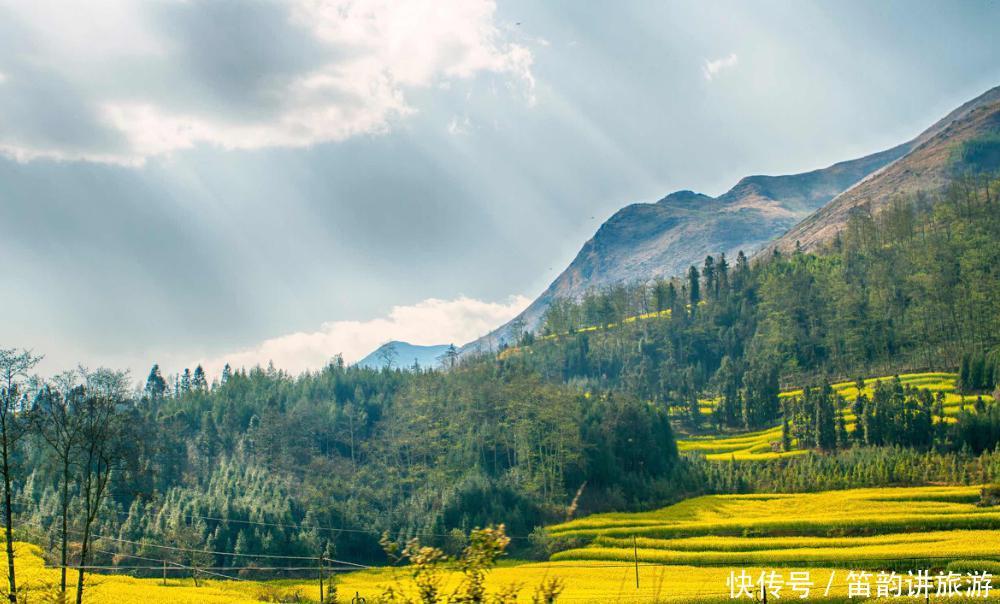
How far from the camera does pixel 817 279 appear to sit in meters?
134

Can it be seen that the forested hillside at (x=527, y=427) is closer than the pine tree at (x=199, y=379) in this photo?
Yes

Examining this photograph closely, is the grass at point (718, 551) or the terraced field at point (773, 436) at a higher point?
the terraced field at point (773, 436)

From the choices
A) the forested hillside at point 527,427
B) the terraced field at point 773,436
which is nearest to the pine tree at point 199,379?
the forested hillside at point 527,427

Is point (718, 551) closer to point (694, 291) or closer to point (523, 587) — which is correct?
point (523, 587)

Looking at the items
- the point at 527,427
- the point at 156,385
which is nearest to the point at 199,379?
the point at 156,385

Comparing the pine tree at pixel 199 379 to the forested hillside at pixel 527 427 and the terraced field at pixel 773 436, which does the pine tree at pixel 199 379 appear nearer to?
the forested hillside at pixel 527 427

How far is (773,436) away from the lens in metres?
95.2

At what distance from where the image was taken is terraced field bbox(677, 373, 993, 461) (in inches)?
3342

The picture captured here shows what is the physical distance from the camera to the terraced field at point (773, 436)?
84.9 metres

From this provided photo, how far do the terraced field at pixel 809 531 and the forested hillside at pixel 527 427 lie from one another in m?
4.97

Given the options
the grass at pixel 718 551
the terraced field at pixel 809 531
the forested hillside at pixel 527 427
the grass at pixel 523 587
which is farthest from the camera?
the forested hillside at pixel 527 427

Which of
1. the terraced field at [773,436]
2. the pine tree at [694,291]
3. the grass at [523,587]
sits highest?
the pine tree at [694,291]

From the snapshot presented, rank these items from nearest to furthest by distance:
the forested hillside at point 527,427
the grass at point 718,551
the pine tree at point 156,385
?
the grass at point 718,551 → the forested hillside at point 527,427 → the pine tree at point 156,385

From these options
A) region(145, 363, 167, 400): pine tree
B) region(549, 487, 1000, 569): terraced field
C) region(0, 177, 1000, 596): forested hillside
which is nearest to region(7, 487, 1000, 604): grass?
region(549, 487, 1000, 569): terraced field
